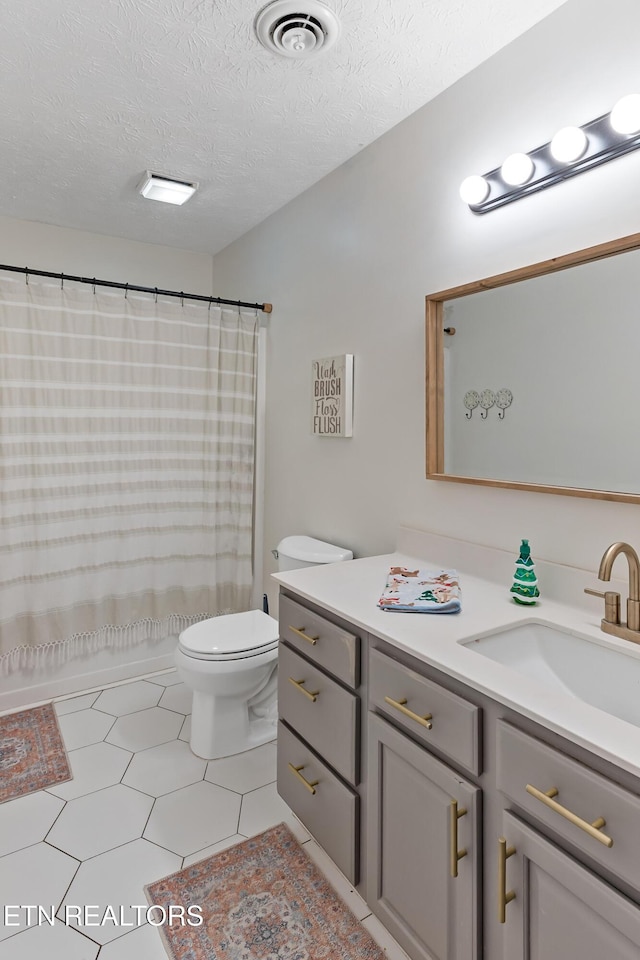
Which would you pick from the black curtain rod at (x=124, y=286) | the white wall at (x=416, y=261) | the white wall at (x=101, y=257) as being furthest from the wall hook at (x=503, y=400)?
the white wall at (x=101, y=257)

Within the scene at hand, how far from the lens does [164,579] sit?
2.80 metres

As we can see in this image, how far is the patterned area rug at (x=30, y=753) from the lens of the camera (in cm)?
195

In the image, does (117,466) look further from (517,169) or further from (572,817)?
(572,817)

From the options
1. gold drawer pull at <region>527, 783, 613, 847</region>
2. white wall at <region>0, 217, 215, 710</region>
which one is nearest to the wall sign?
white wall at <region>0, 217, 215, 710</region>

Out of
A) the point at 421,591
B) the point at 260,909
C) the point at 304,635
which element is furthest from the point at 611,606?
the point at 260,909

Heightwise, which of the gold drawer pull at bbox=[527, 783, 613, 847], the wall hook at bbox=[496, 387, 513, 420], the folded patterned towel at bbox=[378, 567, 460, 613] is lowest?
the gold drawer pull at bbox=[527, 783, 613, 847]

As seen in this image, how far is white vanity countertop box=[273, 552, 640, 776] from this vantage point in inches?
33.1

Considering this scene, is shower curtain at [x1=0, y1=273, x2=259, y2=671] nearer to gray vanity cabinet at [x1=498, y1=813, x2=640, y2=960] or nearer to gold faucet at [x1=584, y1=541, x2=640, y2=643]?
gold faucet at [x1=584, y1=541, x2=640, y2=643]

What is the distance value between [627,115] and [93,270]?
281 cm

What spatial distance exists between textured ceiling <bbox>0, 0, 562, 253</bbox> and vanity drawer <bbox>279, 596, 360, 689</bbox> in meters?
1.64

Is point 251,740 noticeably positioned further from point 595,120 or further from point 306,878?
point 595,120

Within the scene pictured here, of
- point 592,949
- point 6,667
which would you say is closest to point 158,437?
point 6,667

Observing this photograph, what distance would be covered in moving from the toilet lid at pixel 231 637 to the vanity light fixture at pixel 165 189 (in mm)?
1928

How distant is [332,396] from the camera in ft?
7.60
